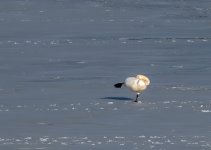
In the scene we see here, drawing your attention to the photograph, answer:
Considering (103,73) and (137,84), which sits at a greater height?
(103,73)

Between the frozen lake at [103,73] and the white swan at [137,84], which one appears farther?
the white swan at [137,84]

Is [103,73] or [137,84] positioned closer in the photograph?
[137,84]

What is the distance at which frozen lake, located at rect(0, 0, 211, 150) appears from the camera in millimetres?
9234

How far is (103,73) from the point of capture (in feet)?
41.3

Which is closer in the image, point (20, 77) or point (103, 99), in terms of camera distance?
point (103, 99)

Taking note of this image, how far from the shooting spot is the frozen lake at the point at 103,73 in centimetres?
923

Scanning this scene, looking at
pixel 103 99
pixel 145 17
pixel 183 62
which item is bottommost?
pixel 103 99

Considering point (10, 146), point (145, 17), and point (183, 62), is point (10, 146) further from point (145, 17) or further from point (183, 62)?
point (145, 17)

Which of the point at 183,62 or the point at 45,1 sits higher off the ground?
the point at 45,1

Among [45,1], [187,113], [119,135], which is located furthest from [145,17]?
[119,135]

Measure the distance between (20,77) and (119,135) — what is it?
341cm

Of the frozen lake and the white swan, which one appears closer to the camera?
the frozen lake

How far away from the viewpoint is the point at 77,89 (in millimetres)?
11562

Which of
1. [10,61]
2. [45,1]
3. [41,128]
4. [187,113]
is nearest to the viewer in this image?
[41,128]
